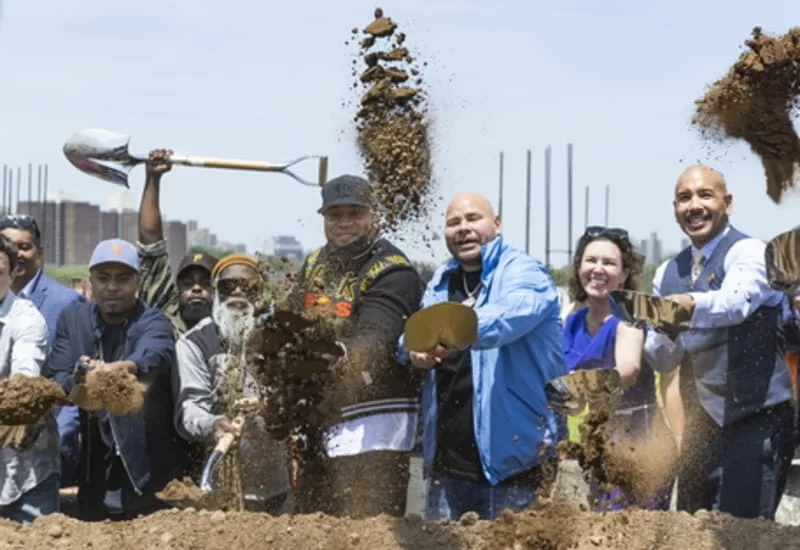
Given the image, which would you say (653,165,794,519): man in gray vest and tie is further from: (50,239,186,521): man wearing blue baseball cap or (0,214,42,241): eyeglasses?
(0,214,42,241): eyeglasses

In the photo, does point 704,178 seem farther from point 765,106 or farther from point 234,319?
point 234,319

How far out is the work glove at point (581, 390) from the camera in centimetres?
494

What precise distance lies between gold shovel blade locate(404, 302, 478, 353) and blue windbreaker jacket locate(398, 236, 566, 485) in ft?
0.60

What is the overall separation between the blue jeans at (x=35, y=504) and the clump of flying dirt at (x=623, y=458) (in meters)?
2.13

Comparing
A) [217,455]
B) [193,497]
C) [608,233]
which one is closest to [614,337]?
[608,233]

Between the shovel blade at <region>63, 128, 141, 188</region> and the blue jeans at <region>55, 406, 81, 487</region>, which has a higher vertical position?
the shovel blade at <region>63, 128, 141, 188</region>

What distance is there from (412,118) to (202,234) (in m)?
36.4

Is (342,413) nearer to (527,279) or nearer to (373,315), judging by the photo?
(373,315)

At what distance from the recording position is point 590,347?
5562 millimetres

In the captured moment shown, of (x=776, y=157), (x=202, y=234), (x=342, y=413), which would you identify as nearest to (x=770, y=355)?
(x=776, y=157)

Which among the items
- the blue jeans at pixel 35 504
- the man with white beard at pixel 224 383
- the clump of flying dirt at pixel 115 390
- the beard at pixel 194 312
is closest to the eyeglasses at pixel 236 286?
the man with white beard at pixel 224 383

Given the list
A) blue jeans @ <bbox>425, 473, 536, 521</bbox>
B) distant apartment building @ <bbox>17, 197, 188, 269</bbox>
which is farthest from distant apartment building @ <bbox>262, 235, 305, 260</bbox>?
distant apartment building @ <bbox>17, 197, 188, 269</bbox>

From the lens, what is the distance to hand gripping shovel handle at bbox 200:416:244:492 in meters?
5.46

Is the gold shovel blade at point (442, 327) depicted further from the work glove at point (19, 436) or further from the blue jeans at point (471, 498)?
the work glove at point (19, 436)
